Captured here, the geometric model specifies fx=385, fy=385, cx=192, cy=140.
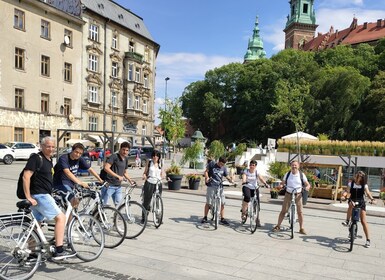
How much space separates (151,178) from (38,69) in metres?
32.3

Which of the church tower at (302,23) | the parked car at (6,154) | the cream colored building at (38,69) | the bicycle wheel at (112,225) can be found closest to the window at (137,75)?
the cream colored building at (38,69)

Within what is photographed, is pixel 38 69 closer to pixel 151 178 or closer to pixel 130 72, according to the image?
pixel 130 72

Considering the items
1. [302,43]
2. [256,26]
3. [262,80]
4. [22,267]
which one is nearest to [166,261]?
[22,267]

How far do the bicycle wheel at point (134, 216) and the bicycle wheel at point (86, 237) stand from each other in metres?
1.49

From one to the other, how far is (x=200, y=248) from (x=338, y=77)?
154 feet

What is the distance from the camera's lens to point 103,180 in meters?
8.37

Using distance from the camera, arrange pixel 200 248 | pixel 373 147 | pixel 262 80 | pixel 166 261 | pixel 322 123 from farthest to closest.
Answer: pixel 262 80 < pixel 322 123 < pixel 373 147 < pixel 200 248 < pixel 166 261

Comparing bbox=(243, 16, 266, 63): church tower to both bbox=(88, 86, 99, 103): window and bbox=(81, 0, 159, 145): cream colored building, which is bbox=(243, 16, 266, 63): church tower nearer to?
bbox=(81, 0, 159, 145): cream colored building

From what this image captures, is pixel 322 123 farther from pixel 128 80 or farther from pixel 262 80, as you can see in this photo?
pixel 128 80

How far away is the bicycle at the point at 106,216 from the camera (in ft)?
23.1

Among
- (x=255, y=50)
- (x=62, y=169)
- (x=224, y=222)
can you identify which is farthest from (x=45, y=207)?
(x=255, y=50)

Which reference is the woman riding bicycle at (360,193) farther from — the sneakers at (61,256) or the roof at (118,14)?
the roof at (118,14)

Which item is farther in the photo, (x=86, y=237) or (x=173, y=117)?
(x=173, y=117)

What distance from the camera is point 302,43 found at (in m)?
108
